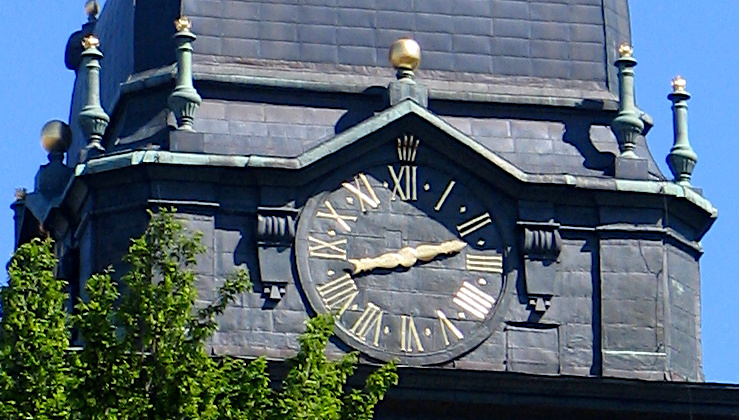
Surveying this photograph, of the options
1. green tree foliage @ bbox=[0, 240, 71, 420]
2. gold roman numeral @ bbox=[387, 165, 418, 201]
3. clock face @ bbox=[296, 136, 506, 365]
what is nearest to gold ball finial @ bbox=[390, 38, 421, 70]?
clock face @ bbox=[296, 136, 506, 365]

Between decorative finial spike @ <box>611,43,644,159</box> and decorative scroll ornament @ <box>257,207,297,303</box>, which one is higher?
decorative finial spike @ <box>611,43,644,159</box>

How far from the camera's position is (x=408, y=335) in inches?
2827

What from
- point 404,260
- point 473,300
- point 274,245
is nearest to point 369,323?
point 404,260

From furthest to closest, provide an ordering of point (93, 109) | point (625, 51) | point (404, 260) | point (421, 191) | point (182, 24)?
point (625, 51), point (93, 109), point (182, 24), point (421, 191), point (404, 260)

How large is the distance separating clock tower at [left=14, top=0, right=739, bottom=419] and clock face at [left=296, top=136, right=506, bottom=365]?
28mm

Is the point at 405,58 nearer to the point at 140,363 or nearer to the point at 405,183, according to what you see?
the point at 405,183

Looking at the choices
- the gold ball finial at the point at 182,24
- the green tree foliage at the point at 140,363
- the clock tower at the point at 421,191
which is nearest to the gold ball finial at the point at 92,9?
the clock tower at the point at 421,191

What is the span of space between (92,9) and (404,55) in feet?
23.5

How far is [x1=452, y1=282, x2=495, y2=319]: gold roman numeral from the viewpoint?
72.2m

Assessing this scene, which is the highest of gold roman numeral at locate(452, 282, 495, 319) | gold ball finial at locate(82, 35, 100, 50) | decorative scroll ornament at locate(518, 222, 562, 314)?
gold ball finial at locate(82, 35, 100, 50)

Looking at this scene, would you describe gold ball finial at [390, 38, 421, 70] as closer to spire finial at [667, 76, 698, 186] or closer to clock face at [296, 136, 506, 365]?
clock face at [296, 136, 506, 365]

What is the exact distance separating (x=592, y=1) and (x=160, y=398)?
19016mm

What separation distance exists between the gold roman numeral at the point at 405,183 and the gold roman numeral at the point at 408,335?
1.82 metres

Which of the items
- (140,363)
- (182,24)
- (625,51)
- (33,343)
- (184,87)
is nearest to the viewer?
(33,343)
